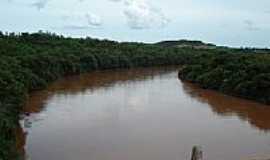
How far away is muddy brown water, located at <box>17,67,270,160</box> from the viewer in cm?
1241

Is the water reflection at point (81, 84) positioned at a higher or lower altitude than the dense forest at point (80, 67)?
lower

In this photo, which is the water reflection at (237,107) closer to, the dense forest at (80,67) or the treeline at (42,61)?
the dense forest at (80,67)

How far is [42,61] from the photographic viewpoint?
89.6ft

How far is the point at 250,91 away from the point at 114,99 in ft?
22.7

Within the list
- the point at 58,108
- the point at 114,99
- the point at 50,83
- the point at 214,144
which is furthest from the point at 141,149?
the point at 50,83

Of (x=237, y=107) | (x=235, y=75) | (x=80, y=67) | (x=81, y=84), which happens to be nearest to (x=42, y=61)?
(x=81, y=84)

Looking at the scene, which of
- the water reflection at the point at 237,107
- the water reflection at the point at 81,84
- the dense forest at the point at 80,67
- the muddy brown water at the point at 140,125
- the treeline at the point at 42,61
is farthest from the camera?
the water reflection at the point at 81,84

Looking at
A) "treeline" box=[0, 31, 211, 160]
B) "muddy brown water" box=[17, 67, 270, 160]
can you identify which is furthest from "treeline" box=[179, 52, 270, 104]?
"treeline" box=[0, 31, 211, 160]

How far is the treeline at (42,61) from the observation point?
12.7 m

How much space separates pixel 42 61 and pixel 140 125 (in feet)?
43.5

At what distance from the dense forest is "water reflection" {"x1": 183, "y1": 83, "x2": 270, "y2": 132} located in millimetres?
729

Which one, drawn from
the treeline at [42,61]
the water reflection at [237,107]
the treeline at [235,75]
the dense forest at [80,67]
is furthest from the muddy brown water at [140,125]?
the treeline at [42,61]

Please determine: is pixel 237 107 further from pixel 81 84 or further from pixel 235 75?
pixel 81 84

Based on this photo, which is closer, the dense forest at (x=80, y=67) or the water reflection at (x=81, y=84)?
the dense forest at (x=80, y=67)
